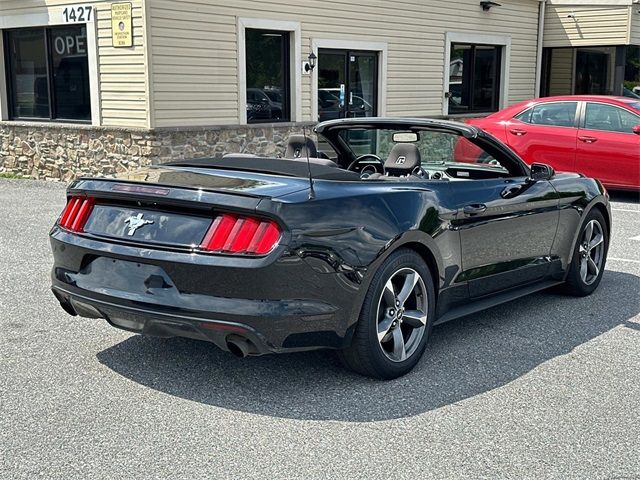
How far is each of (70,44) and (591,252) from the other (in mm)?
9830

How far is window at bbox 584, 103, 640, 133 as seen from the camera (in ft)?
37.0

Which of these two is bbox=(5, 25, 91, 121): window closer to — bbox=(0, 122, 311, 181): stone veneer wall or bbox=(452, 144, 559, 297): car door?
bbox=(0, 122, 311, 181): stone veneer wall

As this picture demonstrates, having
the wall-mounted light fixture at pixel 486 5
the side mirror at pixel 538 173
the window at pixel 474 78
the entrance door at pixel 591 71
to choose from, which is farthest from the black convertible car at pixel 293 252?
the entrance door at pixel 591 71

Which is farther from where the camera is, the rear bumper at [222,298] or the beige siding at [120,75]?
the beige siding at [120,75]

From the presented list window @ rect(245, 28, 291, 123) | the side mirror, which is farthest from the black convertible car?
window @ rect(245, 28, 291, 123)

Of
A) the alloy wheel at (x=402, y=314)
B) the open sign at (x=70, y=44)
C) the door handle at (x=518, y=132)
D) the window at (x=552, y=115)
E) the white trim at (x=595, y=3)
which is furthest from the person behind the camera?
the white trim at (x=595, y=3)

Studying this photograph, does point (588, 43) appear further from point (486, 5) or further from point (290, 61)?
point (290, 61)

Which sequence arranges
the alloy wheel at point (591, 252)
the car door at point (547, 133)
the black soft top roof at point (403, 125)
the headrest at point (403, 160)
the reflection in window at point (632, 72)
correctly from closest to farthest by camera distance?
the black soft top roof at point (403, 125) → the headrest at point (403, 160) → the alloy wheel at point (591, 252) → the car door at point (547, 133) → the reflection in window at point (632, 72)

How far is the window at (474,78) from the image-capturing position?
18138 mm

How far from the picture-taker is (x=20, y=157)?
1440cm

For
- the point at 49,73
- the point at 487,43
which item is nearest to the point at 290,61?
the point at 49,73

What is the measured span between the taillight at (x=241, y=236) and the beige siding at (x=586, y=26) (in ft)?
58.4

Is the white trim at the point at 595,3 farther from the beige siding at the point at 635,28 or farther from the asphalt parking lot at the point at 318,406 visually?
the asphalt parking lot at the point at 318,406

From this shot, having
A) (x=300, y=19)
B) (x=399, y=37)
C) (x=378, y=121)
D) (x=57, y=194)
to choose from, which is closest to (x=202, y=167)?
(x=378, y=121)
